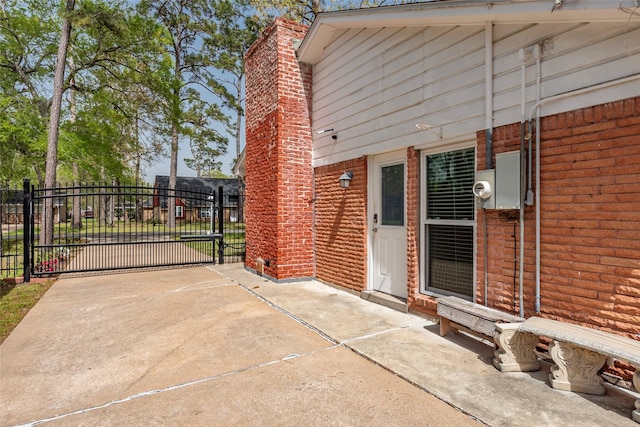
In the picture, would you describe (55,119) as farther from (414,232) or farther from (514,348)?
(514,348)

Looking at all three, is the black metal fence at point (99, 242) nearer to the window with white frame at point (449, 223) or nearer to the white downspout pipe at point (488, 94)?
the window with white frame at point (449, 223)

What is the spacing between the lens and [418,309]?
15.1 ft

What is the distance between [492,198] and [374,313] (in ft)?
7.53

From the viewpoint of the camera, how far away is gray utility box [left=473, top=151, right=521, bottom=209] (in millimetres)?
3443

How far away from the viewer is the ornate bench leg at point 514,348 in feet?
9.95

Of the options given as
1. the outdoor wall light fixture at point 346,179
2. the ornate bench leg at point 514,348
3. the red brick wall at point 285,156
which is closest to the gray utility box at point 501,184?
the ornate bench leg at point 514,348

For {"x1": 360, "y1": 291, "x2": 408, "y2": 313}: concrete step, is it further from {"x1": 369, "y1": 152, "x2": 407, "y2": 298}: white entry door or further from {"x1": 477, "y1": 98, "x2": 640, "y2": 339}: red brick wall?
{"x1": 477, "y1": 98, "x2": 640, "y2": 339}: red brick wall

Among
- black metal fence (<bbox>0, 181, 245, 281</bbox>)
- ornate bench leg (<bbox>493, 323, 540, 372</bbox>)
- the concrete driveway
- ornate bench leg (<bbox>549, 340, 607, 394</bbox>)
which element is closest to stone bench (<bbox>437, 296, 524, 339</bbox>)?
ornate bench leg (<bbox>493, 323, 540, 372</bbox>)

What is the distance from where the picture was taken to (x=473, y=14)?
368 centimetres

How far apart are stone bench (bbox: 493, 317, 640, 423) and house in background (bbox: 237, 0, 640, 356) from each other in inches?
15.1

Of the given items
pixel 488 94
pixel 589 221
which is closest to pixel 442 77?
pixel 488 94

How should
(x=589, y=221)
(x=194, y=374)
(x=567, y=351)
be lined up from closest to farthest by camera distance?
(x=567, y=351), (x=589, y=221), (x=194, y=374)

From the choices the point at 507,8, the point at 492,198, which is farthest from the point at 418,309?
the point at 507,8

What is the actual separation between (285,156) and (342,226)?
74.3 inches
